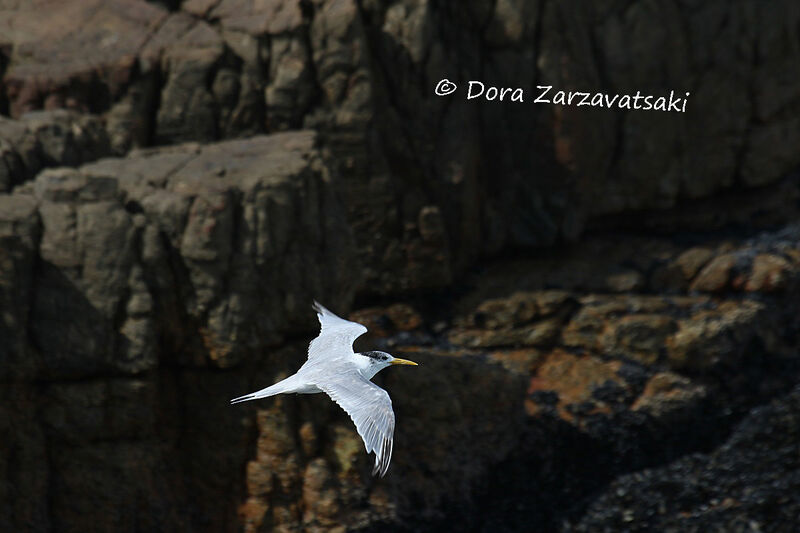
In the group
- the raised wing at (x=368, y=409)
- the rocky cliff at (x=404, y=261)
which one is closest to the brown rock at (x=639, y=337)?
the rocky cliff at (x=404, y=261)

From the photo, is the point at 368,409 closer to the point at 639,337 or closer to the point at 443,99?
the point at 639,337

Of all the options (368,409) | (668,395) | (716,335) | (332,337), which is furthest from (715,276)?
(368,409)

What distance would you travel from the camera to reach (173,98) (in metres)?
14.4

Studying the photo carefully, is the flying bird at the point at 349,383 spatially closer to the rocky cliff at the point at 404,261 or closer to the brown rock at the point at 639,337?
the rocky cliff at the point at 404,261

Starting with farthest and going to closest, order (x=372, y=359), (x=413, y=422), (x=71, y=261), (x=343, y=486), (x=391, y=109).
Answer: (x=391, y=109)
(x=413, y=422)
(x=343, y=486)
(x=71, y=261)
(x=372, y=359)

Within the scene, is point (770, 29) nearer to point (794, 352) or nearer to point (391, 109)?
point (794, 352)

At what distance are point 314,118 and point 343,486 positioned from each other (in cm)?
488

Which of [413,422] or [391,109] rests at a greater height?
[391,109]

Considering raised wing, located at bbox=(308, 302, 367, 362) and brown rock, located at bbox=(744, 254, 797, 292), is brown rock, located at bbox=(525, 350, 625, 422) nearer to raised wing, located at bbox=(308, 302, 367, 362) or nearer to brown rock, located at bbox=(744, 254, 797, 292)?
brown rock, located at bbox=(744, 254, 797, 292)

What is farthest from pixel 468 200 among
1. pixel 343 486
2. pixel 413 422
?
pixel 343 486

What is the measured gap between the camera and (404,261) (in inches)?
618

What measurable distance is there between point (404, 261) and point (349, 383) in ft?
21.3

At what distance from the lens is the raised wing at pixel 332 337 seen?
34.2 feet

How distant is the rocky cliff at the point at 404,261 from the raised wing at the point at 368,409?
2656 mm
